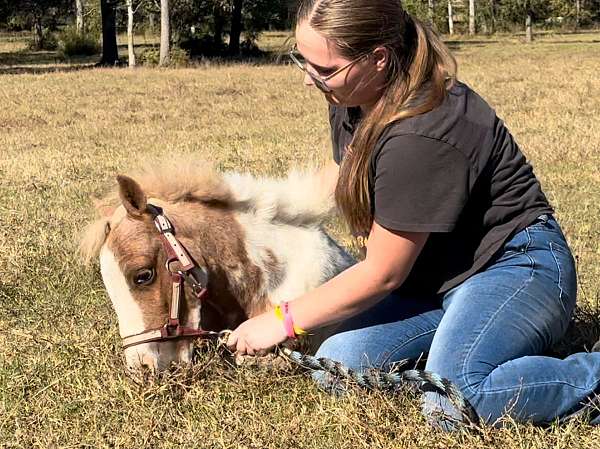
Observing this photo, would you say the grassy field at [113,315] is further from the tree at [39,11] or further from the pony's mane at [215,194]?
the tree at [39,11]

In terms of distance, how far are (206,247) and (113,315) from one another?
3.93 ft

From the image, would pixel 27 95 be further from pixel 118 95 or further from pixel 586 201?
pixel 586 201

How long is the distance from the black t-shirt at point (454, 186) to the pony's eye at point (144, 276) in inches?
32.7

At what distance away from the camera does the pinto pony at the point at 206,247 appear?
2842 millimetres

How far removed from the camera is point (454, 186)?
2680 mm

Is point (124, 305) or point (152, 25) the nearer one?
point (124, 305)

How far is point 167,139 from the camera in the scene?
10.8 meters

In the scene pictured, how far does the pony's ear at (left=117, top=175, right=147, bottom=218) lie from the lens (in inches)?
109

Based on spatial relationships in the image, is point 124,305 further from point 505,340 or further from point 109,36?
point 109,36

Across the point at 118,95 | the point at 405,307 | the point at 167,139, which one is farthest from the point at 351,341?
the point at 118,95

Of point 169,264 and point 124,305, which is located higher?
point 169,264

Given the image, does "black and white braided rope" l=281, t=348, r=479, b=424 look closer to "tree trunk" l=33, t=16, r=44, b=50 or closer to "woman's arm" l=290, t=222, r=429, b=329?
"woman's arm" l=290, t=222, r=429, b=329

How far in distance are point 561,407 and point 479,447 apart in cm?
35

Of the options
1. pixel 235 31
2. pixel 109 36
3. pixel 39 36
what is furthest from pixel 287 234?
pixel 39 36
